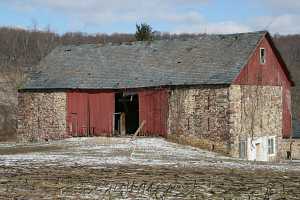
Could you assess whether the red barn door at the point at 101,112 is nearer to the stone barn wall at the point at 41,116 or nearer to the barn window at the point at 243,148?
the stone barn wall at the point at 41,116

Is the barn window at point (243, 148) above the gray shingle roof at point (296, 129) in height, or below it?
below

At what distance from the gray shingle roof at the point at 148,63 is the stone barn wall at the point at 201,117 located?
0.65 metres

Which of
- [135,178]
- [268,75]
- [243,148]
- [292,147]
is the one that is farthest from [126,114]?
[135,178]

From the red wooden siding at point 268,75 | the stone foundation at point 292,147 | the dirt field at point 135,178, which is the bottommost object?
the stone foundation at point 292,147

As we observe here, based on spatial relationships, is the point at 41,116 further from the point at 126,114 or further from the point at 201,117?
the point at 201,117

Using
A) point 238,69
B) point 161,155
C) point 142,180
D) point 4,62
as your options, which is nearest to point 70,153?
point 161,155

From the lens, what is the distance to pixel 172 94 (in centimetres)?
3322

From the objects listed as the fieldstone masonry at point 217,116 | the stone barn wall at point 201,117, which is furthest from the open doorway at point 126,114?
the fieldstone masonry at point 217,116

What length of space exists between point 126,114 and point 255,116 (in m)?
7.86

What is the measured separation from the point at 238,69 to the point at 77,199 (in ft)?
68.2

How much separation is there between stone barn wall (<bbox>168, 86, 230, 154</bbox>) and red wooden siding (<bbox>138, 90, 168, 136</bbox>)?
37 cm

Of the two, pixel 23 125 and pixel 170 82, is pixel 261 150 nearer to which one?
pixel 170 82

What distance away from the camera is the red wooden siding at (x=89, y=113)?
35219mm

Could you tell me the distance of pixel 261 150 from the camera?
1361 inches
